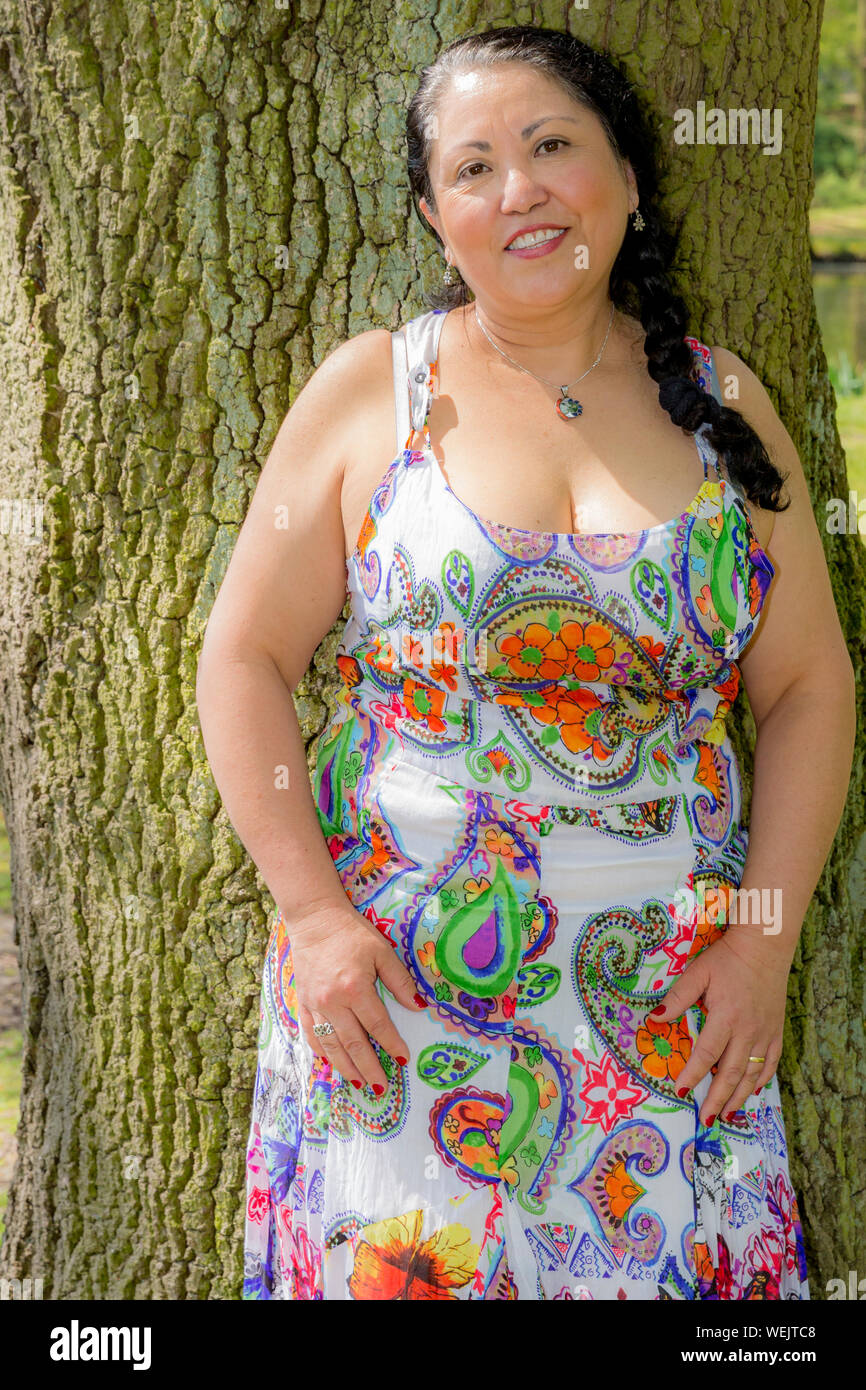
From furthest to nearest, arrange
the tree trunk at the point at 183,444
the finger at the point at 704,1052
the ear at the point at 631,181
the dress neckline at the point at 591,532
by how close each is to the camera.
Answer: the tree trunk at the point at 183,444 < the ear at the point at 631,181 < the finger at the point at 704,1052 < the dress neckline at the point at 591,532

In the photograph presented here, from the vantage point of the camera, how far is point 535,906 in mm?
1954

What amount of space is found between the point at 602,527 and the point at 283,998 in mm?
885

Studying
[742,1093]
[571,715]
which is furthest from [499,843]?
[742,1093]

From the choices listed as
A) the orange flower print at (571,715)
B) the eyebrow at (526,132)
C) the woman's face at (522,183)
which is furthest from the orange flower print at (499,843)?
the eyebrow at (526,132)

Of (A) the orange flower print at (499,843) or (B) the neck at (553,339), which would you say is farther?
(B) the neck at (553,339)

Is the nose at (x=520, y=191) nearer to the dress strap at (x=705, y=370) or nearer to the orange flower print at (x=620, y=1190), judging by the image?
the dress strap at (x=705, y=370)

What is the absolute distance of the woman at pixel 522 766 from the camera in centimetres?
194

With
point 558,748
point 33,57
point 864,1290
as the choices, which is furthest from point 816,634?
point 33,57

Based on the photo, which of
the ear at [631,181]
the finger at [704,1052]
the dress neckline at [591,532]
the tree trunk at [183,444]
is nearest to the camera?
the dress neckline at [591,532]

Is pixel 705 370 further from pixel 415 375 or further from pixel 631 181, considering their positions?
pixel 415 375

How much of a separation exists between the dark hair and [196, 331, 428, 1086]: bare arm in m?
0.36

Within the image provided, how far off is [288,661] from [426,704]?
26cm

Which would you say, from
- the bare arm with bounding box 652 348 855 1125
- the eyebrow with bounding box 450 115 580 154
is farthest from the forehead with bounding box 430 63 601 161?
the bare arm with bounding box 652 348 855 1125
